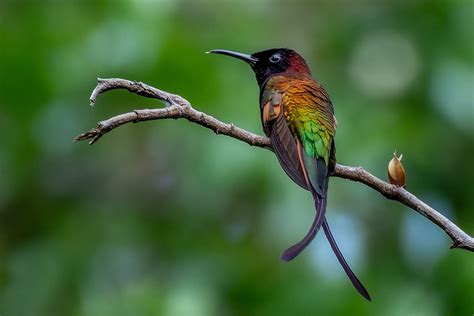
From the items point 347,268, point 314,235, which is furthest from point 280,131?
point 347,268

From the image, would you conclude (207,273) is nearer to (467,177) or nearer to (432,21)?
(467,177)

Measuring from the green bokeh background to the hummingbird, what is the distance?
56cm

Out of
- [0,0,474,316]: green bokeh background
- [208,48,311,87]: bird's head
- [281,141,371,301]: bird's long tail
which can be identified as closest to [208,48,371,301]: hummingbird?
[281,141,371,301]: bird's long tail

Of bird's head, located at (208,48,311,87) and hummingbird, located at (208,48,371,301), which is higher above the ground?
hummingbird, located at (208,48,371,301)

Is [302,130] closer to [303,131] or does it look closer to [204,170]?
[303,131]

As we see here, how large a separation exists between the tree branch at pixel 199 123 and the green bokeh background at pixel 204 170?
107 cm

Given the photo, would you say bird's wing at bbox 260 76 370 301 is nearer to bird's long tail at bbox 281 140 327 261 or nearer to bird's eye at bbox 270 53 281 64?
bird's long tail at bbox 281 140 327 261

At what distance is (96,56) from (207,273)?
4.17 feet

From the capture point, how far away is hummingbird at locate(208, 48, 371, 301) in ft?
8.89

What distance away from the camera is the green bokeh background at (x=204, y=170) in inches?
147

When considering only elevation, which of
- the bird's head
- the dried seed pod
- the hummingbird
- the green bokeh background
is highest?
the dried seed pod

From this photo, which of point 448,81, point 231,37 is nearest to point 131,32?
point 231,37

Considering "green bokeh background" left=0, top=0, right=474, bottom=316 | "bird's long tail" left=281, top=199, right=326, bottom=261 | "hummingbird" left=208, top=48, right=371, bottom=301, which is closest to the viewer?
"bird's long tail" left=281, top=199, right=326, bottom=261

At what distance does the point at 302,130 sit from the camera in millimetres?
2969
